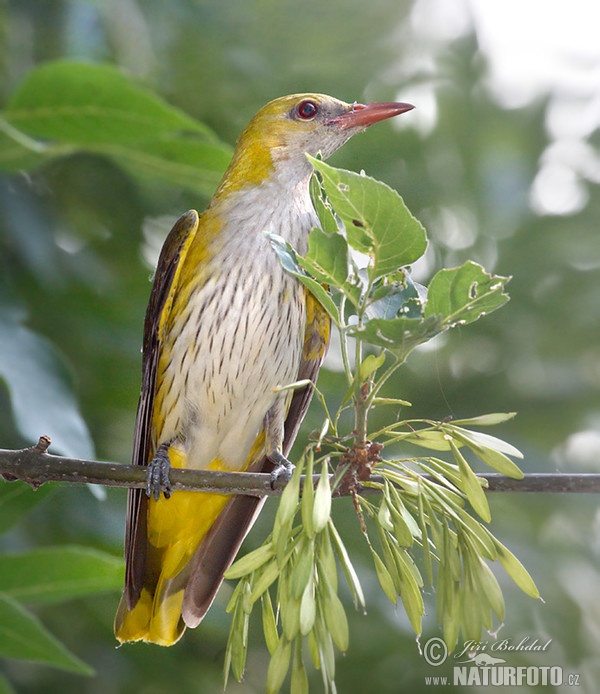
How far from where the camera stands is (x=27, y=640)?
2.19 meters

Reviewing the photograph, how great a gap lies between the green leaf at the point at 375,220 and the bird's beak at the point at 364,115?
38.8 inches

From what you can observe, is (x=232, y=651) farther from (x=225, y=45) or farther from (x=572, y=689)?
(x=225, y=45)

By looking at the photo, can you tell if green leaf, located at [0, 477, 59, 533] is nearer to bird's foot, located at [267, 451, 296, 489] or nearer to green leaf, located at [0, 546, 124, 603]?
green leaf, located at [0, 546, 124, 603]

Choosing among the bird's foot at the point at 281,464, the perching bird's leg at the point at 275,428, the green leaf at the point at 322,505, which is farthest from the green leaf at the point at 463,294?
the perching bird's leg at the point at 275,428

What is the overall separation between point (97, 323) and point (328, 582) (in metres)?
2.06

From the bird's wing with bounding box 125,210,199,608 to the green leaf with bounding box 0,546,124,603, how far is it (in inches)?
2.8

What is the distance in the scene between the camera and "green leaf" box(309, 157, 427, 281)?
129cm

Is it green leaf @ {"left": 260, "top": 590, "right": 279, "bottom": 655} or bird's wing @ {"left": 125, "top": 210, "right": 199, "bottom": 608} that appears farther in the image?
bird's wing @ {"left": 125, "top": 210, "right": 199, "bottom": 608}

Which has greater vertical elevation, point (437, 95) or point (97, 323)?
point (437, 95)

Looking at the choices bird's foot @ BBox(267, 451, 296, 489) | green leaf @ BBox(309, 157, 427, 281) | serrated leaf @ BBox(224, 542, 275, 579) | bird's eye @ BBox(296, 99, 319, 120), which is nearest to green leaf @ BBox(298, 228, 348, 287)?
green leaf @ BBox(309, 157, 427, 281)

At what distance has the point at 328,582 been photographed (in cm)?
129

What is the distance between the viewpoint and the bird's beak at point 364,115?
7.64 feet

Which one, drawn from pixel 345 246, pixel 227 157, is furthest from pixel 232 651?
pixel 227 157

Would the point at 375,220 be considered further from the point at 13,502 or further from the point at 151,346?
the point at 13,502
